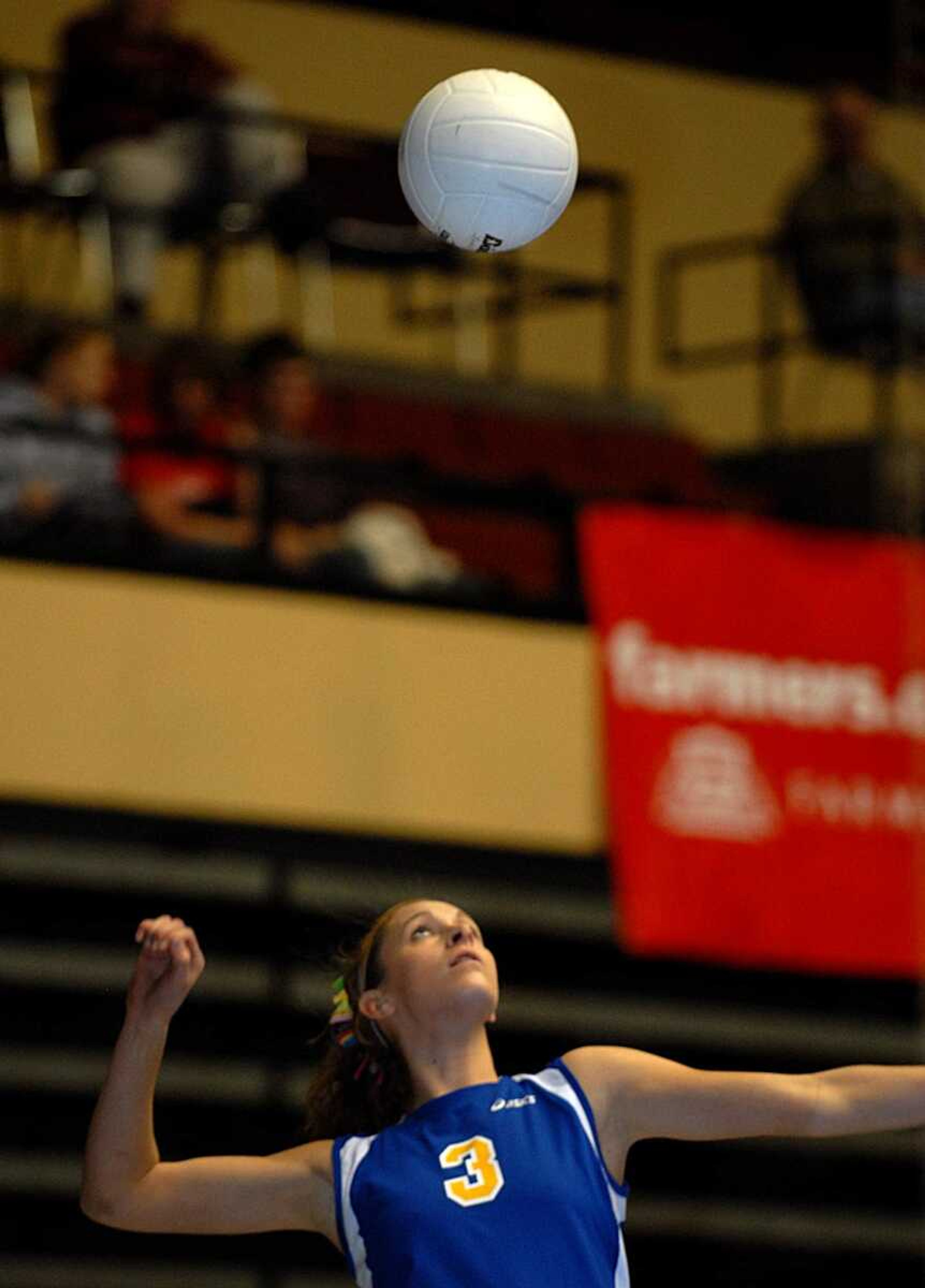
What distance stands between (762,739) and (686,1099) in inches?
164

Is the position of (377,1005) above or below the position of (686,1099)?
above

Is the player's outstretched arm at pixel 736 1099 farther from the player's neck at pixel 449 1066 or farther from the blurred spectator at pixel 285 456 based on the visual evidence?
the blurred spectator at pixel 285 456

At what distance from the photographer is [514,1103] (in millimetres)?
4109

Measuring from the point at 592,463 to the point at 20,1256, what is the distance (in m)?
3.35

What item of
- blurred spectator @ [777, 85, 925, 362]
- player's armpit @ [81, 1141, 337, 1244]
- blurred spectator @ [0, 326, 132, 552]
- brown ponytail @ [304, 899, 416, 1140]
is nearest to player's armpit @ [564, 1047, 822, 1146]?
brown ponytail @ [304, 899, 416, 1140]

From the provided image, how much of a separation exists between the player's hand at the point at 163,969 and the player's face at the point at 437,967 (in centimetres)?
36

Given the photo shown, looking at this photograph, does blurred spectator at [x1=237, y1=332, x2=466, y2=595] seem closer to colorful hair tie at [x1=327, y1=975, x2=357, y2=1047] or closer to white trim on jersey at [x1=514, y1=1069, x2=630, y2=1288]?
colorful hair tie at [x1=327, y1=975, x2=357, y2=1047]

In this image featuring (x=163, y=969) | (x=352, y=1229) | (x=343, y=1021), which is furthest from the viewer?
(x=343, y=1021)

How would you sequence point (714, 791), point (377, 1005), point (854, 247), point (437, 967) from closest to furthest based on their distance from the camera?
point (437, 967)
point (377, 1005)
point (714, 791)
point (854, 247)

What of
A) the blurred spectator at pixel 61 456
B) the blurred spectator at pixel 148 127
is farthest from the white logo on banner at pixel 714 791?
the blurred spectator at pixel 148 127

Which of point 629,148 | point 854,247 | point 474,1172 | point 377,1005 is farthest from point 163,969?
point 629,148

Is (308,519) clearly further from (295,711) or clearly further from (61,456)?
(61,456)

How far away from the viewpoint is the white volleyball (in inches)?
193

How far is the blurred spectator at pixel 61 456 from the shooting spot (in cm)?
754
